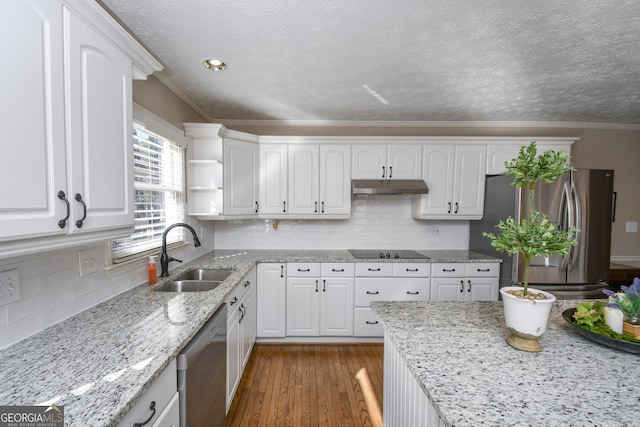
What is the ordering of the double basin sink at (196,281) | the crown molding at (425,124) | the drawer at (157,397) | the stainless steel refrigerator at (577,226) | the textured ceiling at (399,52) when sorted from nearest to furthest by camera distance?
1. the drawer at (157,397)
2. the textured ceiling at (399,52)
3. the double basin sink at (196,281)
4. the stainless steel refrigerator at (577,226)
5. the crown molding at (425,124)

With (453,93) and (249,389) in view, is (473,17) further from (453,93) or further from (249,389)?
(249,389)

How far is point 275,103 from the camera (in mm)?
2795

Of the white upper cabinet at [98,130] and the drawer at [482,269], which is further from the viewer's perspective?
the drawer at [482,269]

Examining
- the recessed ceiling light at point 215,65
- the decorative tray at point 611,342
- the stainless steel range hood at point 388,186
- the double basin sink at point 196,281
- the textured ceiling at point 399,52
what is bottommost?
the double basin sink at point 196,281

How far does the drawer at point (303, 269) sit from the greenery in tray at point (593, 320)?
6.82 feet

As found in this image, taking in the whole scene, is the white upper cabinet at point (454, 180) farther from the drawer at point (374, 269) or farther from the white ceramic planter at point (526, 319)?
the white ceramic planter at point (526, 319)

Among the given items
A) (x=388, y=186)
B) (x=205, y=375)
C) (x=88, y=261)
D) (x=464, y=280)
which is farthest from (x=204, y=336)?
(x=464, y=280)

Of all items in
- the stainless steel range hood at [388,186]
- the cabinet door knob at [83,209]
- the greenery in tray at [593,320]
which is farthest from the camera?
the stainless steel range hood at [388,186]

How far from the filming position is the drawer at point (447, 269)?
9.68ft

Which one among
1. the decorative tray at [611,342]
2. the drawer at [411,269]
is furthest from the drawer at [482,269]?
the decorative tray at [611,342]

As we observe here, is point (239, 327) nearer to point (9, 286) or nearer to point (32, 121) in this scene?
point (9, 286)

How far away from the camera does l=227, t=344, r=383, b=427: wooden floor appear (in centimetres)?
196

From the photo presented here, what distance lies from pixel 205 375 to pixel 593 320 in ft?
5.89

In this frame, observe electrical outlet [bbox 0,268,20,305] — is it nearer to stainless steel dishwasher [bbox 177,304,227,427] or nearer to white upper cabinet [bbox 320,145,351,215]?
stainless steel dishwasher [bbox 177,304,227,427]
